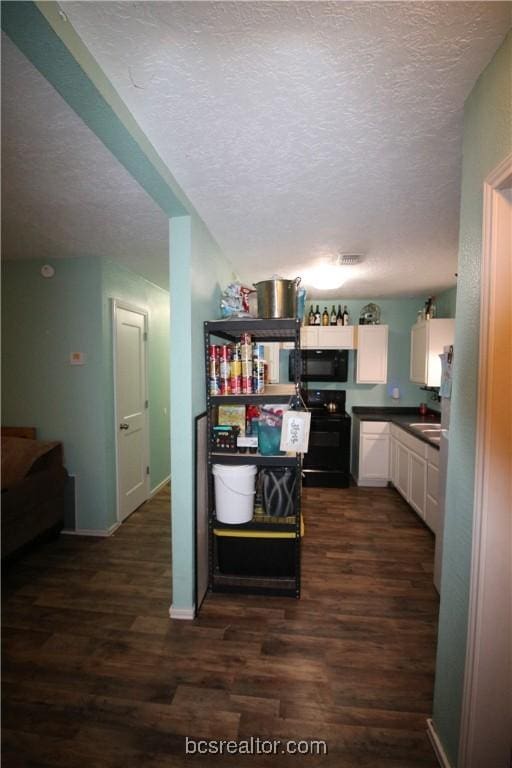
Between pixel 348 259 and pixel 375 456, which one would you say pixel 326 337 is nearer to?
pixel 348 259

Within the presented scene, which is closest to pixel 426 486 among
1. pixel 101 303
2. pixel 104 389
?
pixel 104 389

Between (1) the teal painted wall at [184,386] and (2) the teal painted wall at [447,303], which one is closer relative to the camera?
(1) the teal painted wall at [184,386]

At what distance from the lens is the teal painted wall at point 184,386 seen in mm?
1812

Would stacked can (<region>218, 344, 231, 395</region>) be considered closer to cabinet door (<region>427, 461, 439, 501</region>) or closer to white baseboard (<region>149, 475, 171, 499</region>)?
cabinet door (<region>427, 461, 439, 501</region>)

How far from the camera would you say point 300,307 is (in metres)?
2.09

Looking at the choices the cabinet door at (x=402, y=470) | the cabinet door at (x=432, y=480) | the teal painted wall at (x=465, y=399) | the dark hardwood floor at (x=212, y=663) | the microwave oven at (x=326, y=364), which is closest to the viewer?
the teal painted wall at (x=465, y=399)

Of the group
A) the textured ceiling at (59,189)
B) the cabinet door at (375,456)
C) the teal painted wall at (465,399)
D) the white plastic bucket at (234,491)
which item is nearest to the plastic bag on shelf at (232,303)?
the textured ceiling at (59,189)

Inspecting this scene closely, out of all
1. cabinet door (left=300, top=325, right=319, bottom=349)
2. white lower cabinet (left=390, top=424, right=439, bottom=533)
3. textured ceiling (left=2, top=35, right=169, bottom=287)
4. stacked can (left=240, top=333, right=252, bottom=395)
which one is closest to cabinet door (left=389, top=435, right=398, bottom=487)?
white lower cabinet (left=390, top=424, right=439, bottom=533)

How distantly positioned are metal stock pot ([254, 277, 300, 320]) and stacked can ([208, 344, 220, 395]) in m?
0.39

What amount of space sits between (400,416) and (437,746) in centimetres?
328

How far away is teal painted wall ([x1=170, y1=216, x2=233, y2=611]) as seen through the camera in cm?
181

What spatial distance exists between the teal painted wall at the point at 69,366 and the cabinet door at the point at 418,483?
9.40 feet

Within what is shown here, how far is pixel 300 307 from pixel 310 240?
0.59 meters

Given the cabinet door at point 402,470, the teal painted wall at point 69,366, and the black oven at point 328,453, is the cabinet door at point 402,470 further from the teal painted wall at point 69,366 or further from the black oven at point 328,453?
the teal painted wall at point 69,366
